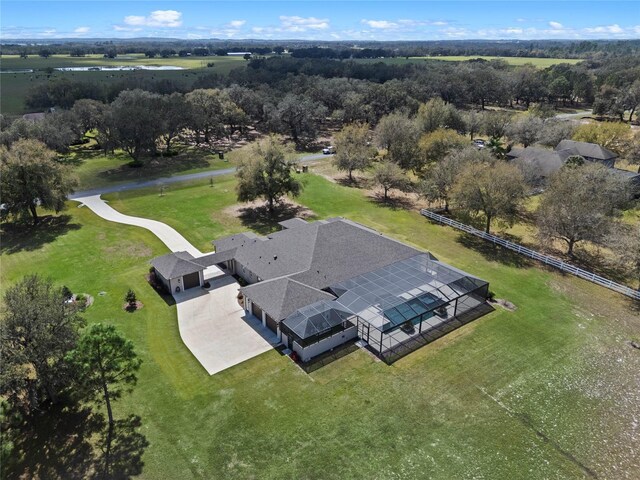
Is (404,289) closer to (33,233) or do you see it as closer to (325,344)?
(325,344)

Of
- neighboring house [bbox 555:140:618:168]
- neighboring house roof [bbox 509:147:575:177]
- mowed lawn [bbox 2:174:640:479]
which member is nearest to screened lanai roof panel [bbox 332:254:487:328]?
mowed lawn [bbox 2:174:640:479]

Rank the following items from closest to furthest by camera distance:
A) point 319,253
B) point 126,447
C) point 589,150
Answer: point 126,447 < point 319,253 < point 589,150

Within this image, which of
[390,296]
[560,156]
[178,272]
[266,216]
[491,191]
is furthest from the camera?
[560,156]

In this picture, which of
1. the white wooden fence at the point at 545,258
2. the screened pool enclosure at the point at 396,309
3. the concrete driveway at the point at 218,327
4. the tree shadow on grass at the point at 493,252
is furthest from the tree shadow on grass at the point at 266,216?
the tree shadow on grass at the point at 493,252

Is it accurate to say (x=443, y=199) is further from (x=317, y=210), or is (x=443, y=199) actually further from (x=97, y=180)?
(x=97, y=180)

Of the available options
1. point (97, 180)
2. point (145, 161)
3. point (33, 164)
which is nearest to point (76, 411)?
point (33, 164)

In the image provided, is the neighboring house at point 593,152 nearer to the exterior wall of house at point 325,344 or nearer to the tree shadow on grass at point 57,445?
the exterior wall of house at point 325,344

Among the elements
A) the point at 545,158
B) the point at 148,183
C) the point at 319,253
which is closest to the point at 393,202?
the point at 319,253

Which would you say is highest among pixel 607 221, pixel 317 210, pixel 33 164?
pixel 33 164
